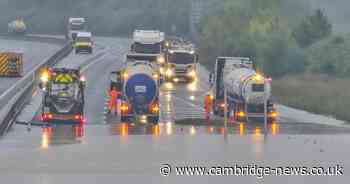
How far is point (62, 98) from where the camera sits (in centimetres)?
4484

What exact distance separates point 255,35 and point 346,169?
242 feet

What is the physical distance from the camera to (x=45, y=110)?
44.6m

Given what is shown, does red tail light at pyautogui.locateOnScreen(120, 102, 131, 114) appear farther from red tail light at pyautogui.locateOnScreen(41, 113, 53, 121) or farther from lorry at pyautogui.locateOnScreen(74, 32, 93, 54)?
lorry at pyautogui.locateOnScreen(74, 32, 93, 54)

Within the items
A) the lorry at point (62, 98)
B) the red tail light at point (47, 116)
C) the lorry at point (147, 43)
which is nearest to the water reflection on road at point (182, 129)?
the lorry at point (62, 98)

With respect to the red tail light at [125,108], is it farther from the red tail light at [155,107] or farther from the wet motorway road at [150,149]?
the red tail light at [155,107]

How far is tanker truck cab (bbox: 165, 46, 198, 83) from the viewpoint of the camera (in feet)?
250

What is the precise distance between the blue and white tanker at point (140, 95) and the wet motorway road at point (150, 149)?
0.64m

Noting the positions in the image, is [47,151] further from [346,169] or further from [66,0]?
[66,0]

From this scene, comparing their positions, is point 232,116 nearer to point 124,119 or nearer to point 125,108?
point 124,119

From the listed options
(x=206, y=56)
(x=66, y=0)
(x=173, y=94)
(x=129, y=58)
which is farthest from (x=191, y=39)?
(x=129, y=58)

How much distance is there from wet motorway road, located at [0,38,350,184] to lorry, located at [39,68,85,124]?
0.68 metres

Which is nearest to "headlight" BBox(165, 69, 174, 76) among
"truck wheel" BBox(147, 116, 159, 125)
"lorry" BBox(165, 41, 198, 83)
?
"lorry" BBox(165, 41, 198, 83)

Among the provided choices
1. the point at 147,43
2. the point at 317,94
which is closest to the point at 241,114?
the point at 317,94

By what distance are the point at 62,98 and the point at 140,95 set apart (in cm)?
392
